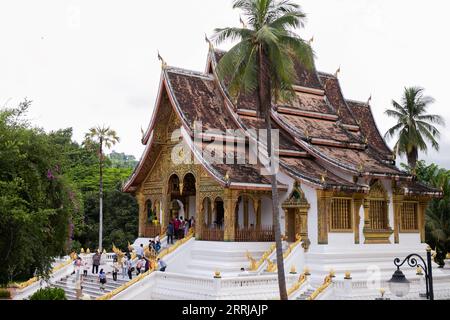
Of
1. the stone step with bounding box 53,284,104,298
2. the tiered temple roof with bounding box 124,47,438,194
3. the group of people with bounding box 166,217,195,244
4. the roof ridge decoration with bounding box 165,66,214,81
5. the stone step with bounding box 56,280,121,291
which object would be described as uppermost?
the roof ridge decoration with bounding box 165,66,214,81

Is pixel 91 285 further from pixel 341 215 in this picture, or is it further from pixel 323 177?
pixel 341 215

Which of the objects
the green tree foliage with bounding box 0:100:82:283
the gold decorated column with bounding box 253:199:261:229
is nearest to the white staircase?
the gold decorated column with bounding box 253:199:261:229

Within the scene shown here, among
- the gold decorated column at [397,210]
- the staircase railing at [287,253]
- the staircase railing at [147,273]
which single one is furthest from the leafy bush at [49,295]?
the gold decorated column at [397,210]

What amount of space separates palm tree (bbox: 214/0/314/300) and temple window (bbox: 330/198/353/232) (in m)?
4.84

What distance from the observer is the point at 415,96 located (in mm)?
31047

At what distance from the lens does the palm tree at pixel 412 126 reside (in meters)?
30.4

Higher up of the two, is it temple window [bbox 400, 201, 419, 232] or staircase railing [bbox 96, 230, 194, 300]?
temple window [bbox 400, 201, 419, 232]

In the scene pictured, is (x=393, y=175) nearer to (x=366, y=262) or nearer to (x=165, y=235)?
(x=366, y=262)

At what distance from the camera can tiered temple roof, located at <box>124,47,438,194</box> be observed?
21203 mm

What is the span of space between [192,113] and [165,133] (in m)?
2.25

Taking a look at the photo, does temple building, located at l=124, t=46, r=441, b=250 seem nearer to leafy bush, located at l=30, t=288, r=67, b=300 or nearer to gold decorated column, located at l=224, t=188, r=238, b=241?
gold decorated column, located at l=224, t=188, r=238, b=241

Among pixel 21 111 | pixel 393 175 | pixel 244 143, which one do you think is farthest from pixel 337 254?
pixel 21 111

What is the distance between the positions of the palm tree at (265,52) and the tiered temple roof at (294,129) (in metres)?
4.57

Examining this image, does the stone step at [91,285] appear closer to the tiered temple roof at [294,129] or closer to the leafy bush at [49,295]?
the leafy bush at [49,295]
